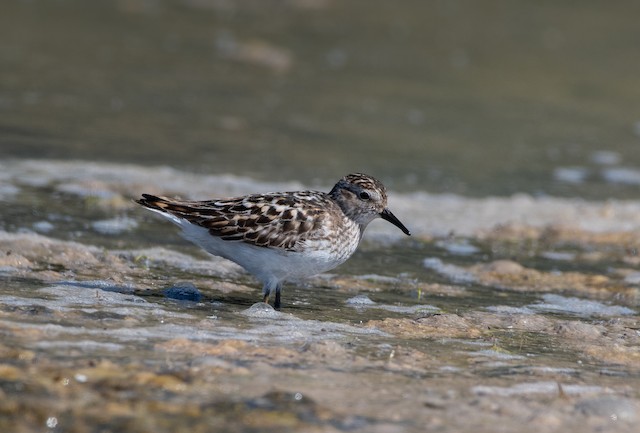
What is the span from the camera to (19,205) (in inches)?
368

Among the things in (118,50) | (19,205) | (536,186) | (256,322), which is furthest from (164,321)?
(118,50)

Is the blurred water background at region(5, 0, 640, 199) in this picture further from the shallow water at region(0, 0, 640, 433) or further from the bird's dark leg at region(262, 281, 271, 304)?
the bird's dark leg at region(262, 281, 271, 304)

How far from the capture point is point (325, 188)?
1133cm

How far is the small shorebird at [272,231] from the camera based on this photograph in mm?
6953

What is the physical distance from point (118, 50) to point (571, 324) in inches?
445

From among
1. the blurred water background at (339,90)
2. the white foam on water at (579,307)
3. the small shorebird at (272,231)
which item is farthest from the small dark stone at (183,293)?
the blurred water background at (339,90)

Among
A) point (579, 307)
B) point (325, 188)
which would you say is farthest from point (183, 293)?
point (325, 188)

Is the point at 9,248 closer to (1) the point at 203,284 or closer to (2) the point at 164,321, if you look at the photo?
(1) the point at 203,284

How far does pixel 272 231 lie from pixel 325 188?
173 inches

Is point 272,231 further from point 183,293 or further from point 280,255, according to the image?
point 183,293

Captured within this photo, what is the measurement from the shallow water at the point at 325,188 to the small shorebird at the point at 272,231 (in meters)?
0.30

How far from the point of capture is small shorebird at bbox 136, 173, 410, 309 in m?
6.95

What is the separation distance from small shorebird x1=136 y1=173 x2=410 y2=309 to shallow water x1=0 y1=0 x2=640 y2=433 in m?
0.30

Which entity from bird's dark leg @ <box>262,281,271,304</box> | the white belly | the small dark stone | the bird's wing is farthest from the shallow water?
the bird's wing
